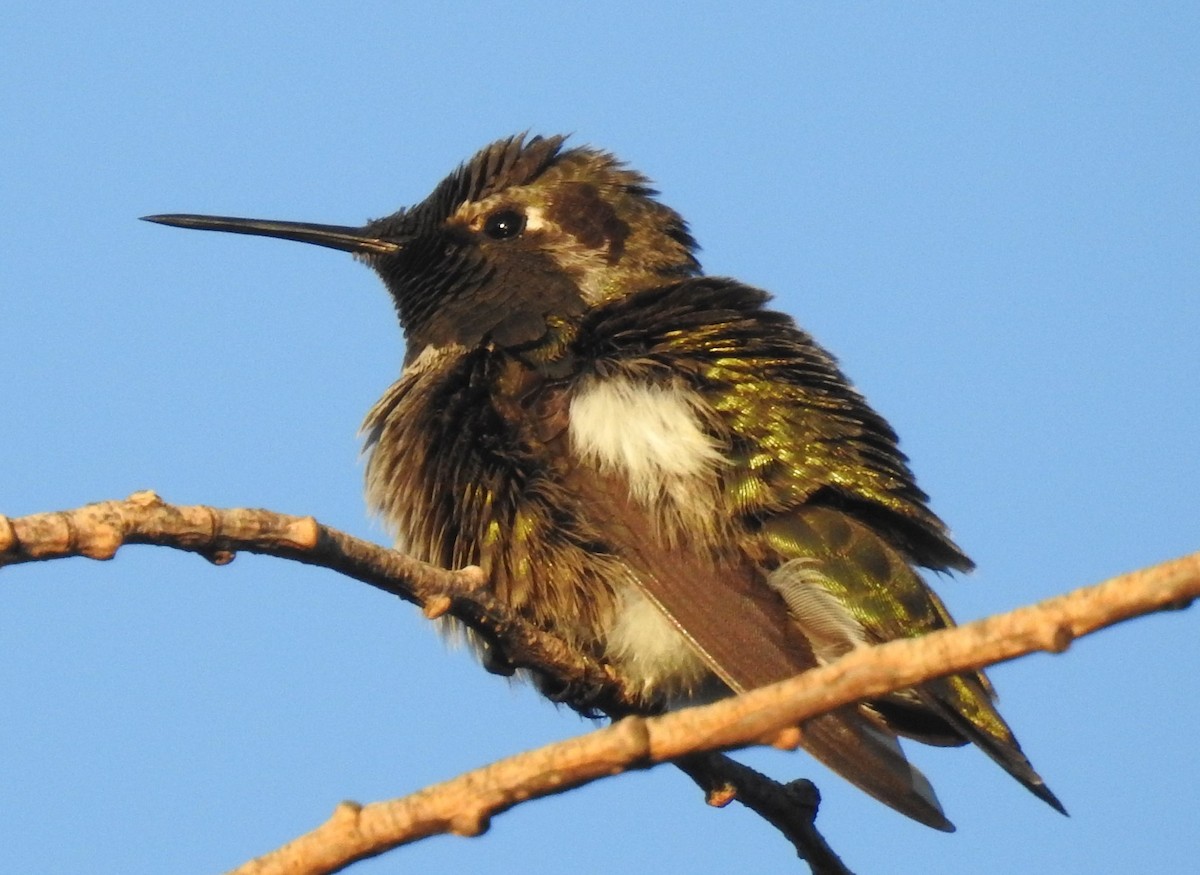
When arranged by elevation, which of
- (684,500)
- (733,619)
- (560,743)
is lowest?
(560,743)

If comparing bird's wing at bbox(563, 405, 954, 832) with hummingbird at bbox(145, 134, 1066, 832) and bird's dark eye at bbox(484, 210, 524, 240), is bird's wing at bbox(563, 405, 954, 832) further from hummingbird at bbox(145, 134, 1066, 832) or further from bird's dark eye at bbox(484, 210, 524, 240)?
bird's dark eye at bbox(484, 210, 524, 240)

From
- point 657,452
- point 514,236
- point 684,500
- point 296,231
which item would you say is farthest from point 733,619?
point 296,231

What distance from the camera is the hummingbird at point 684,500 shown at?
4230mm

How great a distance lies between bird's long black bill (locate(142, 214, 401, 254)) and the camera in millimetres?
5730

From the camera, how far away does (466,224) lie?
18.5 ft

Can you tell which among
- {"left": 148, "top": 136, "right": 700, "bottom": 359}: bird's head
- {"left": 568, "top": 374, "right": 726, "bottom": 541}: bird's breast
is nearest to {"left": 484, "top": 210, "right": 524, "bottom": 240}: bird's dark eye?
{"left": 148, "top": 136, "right": 700, "bottom": 359}: bird's head

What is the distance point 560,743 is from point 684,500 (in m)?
2.16

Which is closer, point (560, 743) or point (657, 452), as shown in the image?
point (560, 743)

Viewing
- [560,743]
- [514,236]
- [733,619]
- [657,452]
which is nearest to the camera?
[560,743]

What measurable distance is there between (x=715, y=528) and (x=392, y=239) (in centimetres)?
195

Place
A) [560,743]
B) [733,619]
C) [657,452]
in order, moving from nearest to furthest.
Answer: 1. [560,743]
2. [733,619]
3. [657,452]

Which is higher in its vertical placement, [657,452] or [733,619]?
[657,452]

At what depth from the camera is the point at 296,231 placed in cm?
582

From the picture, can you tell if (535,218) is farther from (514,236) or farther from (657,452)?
(657,452)
